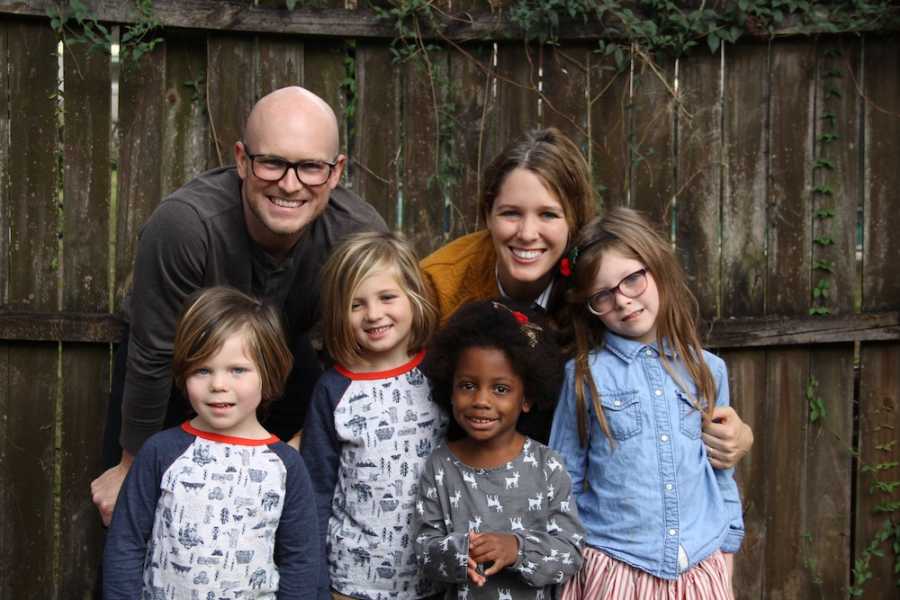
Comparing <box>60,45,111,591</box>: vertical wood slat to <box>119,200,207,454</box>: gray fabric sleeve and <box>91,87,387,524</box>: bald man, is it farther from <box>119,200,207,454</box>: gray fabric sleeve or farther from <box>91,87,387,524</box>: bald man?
<box>119,200,207,454</box>: gray fabric sleeve

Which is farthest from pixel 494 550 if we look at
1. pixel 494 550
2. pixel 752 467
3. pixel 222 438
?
pixel 752 467

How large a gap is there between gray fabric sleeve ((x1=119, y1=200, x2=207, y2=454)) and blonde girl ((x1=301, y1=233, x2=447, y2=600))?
0.50m

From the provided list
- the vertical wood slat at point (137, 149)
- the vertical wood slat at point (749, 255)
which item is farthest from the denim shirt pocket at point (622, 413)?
the vertical wood slat at point (137, 149)

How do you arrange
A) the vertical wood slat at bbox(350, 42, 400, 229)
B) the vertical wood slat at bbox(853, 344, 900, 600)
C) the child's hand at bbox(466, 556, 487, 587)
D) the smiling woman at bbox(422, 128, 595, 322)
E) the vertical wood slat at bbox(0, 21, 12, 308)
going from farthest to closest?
the vertical wood slat at bbox(853, 344, 900, 600)
the vertical wood slat at bbox(350, 42, 400, 229)
the vertical wood slat at bbox(0, 21, 12, 308)
the smiling woman at bbox(422, 128, 595, 322)
the child's hand at bbox(466, 556, 487, 587)

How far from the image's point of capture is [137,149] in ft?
13.4

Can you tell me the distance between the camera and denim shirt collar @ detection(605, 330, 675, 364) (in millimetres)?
3033

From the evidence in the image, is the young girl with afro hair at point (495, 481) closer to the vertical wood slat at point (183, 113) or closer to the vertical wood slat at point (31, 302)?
the vertical wood slat at point (183, 113)

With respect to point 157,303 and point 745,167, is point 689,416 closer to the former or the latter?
point 745,167

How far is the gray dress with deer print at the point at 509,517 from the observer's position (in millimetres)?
2721

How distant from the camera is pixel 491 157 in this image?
13.7 ft

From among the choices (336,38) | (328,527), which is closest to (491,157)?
(336,38)

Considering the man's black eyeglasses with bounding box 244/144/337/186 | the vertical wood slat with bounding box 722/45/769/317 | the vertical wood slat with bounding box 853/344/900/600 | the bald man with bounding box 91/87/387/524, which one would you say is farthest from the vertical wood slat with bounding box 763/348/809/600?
the man's black eyeglasses with bounding box 244/144/337/186

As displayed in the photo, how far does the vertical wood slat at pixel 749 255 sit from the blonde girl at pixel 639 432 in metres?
1.20

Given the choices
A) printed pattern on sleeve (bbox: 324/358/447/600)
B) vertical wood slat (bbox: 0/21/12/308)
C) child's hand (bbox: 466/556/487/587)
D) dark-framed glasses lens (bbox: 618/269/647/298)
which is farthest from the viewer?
vertical wood slat (bbox: 0/21/12/308)
